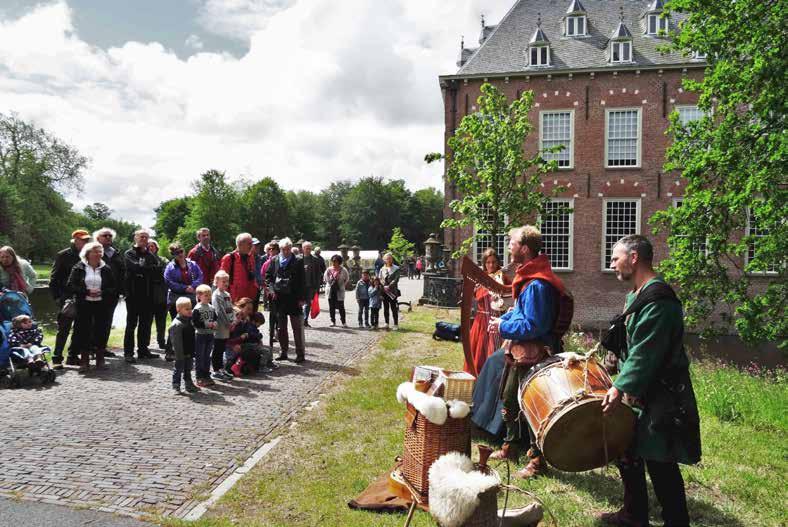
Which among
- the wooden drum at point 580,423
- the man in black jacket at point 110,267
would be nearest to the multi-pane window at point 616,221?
the man in black jacket at point 110,267

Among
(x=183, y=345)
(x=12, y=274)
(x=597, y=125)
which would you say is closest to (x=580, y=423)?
(x=183, y=345)

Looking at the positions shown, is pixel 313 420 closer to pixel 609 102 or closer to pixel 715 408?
pixel 715 408

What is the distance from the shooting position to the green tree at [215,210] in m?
65.1

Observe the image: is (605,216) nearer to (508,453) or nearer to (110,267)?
(110,267)

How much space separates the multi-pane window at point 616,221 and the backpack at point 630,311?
64.4 ft

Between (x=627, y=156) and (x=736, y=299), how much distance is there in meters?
10.5

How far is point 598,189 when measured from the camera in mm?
21922

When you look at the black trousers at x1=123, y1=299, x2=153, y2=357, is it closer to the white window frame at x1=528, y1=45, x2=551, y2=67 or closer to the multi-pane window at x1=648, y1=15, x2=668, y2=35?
the white window frame at x1=528, y1=45, x2=551, y2=67

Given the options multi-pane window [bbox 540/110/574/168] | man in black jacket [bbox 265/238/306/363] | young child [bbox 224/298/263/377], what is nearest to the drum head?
young child [bbox 224/298/263/377]

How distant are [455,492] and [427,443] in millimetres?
707

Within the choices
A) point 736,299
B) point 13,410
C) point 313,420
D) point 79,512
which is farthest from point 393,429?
point 736,299

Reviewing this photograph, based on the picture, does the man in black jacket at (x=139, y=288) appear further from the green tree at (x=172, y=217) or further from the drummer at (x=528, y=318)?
the green tree at (x=172, y=217)

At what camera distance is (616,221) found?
22078 mm

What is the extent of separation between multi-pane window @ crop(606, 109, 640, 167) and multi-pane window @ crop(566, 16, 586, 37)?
13.2 feet
